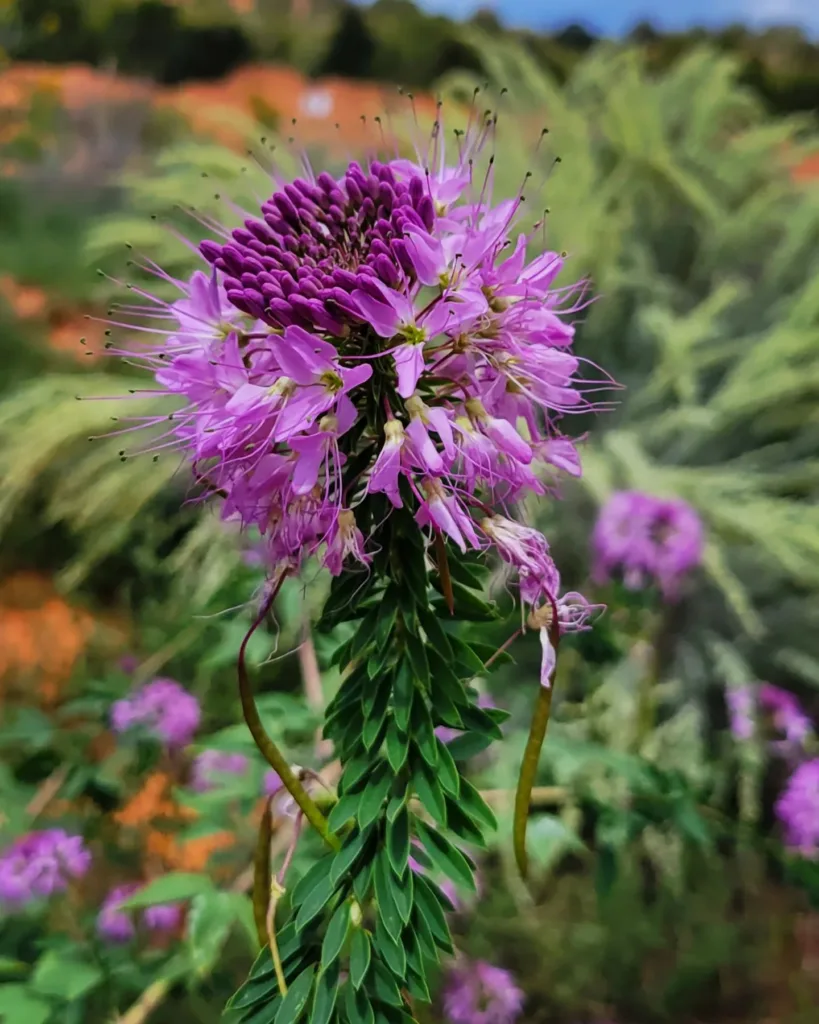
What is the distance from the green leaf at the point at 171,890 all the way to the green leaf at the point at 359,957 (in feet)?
0.74

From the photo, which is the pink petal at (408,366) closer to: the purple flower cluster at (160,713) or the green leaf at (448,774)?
the green leaf at (448,774)

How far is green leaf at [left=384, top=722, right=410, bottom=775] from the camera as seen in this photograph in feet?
1.29

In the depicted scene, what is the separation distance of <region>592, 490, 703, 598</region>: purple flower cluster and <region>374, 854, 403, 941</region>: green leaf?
546 millimetres

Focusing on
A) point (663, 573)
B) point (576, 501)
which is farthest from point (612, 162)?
point (663, 573)

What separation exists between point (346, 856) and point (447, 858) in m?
0.05

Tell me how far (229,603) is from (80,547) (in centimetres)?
137

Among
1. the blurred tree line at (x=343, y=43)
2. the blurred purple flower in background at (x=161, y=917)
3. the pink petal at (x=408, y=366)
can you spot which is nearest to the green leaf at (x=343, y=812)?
the pink petal at (x=408, y=366)

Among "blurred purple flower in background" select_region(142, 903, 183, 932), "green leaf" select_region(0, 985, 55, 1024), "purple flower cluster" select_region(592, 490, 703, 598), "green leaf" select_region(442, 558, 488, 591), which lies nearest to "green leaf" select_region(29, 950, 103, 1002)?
"green leaf" select_region(0, 985, 55, 1024)

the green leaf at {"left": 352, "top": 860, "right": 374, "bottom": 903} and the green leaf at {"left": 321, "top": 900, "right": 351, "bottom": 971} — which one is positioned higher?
the green leaf at {"left": 352, "top": 860, "right": 374, "bottom": 903}

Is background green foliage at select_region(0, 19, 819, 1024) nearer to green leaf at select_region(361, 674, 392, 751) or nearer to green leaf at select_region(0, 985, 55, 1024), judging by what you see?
green leaf at select_region(0, 985, 55, 1024)

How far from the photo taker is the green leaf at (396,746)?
39 centimetres

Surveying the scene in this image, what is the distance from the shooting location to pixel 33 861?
0.74 m

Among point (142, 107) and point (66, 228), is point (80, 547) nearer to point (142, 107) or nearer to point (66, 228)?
point (66, 228)

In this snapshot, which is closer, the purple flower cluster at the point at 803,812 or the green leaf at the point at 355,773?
the green leaf at the point at 355,773
